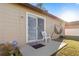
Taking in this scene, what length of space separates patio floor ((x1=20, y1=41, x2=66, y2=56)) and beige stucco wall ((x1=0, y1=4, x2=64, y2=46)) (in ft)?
0.86

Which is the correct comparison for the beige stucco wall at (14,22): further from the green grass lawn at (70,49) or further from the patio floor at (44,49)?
the green grass lawn at (70,49)

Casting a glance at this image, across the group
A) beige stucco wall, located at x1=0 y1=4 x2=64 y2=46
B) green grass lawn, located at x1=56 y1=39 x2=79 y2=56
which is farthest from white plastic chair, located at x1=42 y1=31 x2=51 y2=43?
green grass lawn, located at x1=56 y1=39 x2=79 y2=56

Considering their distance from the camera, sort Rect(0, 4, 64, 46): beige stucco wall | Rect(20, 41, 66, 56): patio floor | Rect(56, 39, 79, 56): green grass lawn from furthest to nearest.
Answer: Rect(56, 39, 79, 56): green grass lawn, Rect(20, 41, 66, 56): patio floor, Rect(0, 4, 64, 46): beige stucco wall

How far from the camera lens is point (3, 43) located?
14.8 ft

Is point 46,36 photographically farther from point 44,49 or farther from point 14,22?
point 14,22

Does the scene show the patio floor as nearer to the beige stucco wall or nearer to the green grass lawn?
the green grass lawn

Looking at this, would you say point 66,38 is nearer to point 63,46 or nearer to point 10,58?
point 63,46

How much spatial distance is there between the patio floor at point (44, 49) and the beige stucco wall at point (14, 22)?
26 centimetres

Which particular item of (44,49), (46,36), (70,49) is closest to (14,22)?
(46,36)

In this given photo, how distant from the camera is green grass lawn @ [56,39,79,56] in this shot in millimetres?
4893

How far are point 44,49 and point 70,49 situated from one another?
919 mm

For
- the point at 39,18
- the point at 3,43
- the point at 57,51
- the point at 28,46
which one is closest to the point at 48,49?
the point at 57,51

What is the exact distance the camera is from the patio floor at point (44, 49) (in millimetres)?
4730

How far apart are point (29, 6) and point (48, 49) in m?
1.64
